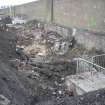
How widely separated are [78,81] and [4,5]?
2690 cm

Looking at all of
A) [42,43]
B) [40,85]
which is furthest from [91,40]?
[40,85]

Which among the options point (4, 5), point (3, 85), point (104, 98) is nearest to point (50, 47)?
point (3, 85)

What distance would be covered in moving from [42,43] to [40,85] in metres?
7.67

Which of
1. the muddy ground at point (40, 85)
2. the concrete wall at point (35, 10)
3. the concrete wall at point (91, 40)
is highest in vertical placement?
the concrete wall at point (35, 10)

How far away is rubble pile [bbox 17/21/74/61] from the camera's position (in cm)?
1480

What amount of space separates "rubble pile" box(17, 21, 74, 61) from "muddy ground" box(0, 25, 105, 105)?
1.47 meters

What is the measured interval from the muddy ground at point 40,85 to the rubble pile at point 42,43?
147cm

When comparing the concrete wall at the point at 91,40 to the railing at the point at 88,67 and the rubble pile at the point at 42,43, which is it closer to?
the rubble pile at the point at 42,43

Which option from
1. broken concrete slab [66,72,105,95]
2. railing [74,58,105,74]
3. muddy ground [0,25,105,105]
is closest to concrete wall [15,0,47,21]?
muddy ground [0,25,105,105]

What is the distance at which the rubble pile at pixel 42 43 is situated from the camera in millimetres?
14800

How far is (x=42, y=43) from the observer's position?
16922 mm

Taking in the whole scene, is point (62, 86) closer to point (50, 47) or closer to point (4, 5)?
point (50, 47)

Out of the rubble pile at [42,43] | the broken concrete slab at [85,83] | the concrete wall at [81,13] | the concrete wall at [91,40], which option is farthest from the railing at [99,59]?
the rubble pile at [42,43]

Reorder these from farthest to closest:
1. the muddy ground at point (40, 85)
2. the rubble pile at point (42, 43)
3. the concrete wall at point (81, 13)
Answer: the rubble pile at point (42, 43) < the concrete wall at point (81, 13) < the muddy ground at point (40, 85)
